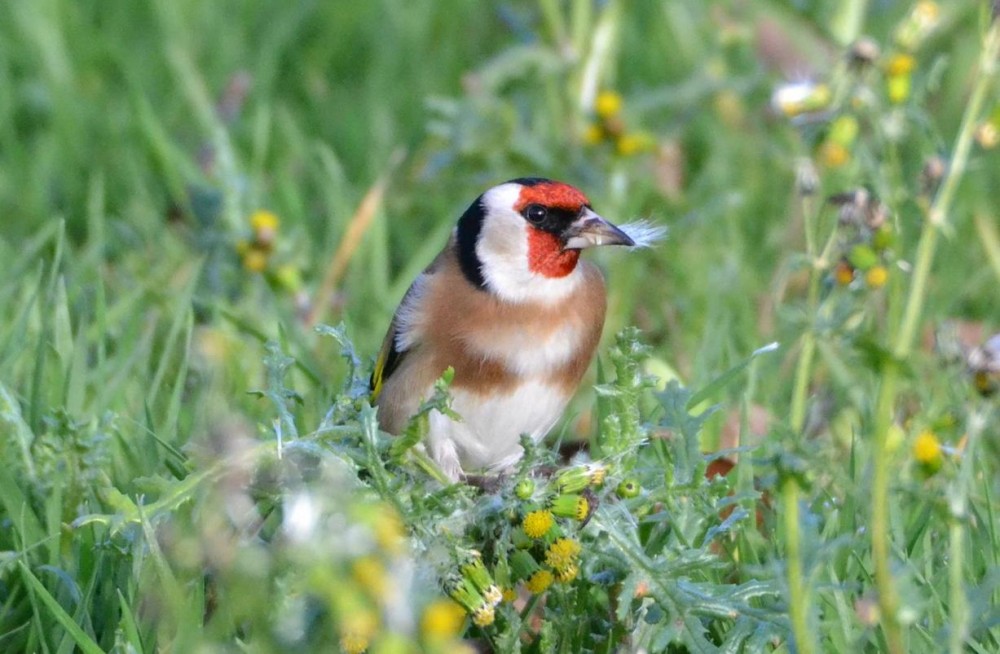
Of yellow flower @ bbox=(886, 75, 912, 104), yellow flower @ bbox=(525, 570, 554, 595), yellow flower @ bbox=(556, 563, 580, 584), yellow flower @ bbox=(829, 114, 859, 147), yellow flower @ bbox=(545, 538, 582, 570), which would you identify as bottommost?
yellow flower @ bbox=(525, 570, 554, 595)

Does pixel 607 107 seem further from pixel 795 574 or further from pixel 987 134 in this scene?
pixel 795 574

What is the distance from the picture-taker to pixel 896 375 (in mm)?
1818

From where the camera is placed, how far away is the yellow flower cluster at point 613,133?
466 centimetres

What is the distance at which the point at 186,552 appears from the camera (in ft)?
5.58

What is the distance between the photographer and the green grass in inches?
82.1

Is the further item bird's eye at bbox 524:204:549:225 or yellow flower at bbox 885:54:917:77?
bird's eye at bbox 524:204:549:225

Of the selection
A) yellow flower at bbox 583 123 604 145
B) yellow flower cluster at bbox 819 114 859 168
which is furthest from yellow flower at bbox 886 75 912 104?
yellow flower at bbox 583 123 604 145

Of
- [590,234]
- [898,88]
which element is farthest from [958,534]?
[590,234]

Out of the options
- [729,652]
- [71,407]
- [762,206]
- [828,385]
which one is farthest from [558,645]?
[762,206]

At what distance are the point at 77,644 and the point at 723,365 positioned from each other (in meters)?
1.70

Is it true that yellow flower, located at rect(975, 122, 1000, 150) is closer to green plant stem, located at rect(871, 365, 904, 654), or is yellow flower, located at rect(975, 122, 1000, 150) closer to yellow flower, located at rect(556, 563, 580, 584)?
green plant stem, located at rect(871, 365, 904, 654)

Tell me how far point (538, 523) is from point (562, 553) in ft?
0.20

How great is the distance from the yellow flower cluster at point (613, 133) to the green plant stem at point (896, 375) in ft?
8.03

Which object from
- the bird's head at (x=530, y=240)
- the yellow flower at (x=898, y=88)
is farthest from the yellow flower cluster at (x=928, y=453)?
the bird's head at (x=530, y=240)
